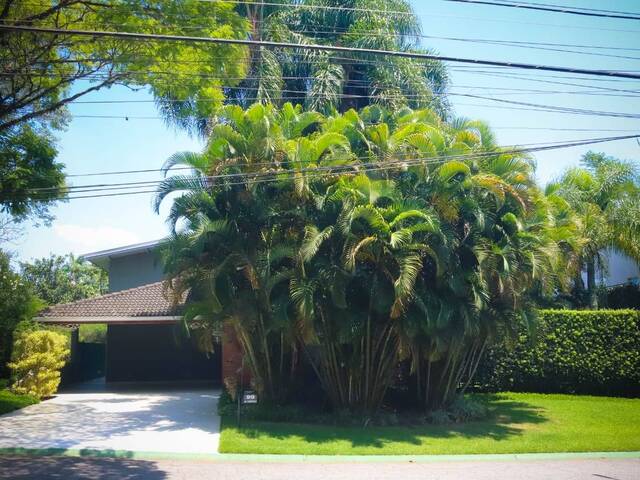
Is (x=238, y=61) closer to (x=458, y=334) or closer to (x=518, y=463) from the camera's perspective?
(x=458, y=334)

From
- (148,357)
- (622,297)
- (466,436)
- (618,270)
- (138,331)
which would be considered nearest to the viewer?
(466,436)

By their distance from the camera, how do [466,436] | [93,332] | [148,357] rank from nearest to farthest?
[466,436]
[148,357]
[93,332]

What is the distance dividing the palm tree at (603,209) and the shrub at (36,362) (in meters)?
17.2

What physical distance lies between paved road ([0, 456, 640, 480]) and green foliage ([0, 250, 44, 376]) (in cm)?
918

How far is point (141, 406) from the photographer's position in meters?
18.8

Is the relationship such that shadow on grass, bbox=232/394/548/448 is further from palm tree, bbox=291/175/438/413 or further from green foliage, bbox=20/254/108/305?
green foliage, bbox=20/254/108/305

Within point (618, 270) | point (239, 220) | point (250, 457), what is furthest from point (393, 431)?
point (618, 270)

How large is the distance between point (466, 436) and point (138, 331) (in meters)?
15.3

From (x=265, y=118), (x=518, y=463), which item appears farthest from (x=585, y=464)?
(x=265, y=118)

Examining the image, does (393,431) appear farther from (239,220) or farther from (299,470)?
(239,220)

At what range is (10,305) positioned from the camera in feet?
65.6

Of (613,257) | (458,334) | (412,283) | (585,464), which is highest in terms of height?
(613,257)

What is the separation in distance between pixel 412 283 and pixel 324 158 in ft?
13.2

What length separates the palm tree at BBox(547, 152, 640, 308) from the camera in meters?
22.3
